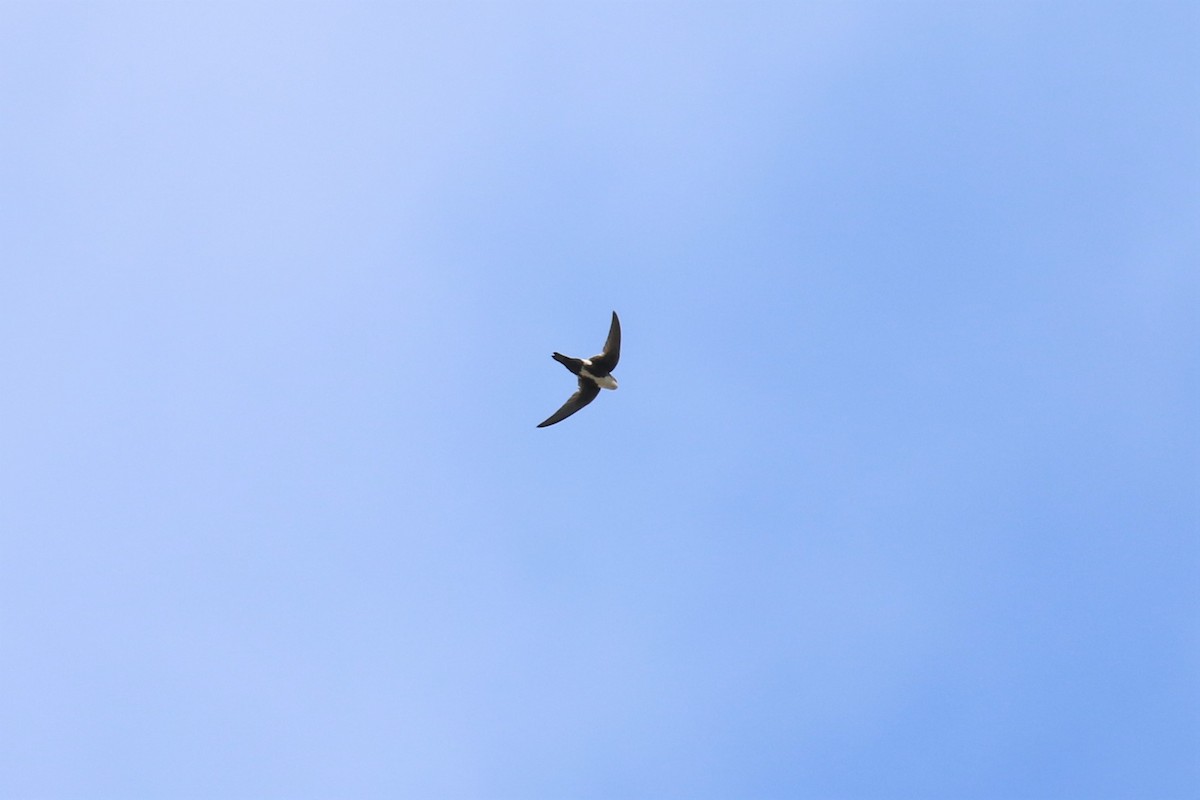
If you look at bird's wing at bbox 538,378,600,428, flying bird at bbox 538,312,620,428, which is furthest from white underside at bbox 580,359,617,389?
bird's wing at bbox 538,378,600,428

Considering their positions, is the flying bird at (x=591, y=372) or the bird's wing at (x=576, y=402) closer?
the flying bird at (x=591, y=372)

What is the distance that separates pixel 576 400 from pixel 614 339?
270 centimetres

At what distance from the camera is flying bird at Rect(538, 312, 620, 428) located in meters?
31.6

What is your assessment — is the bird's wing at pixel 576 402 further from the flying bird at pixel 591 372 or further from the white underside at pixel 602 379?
the white underside at pixel 602 379

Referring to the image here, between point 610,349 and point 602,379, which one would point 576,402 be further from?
point 610,349

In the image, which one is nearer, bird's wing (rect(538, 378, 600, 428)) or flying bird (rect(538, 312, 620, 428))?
flying bird (rect(538, 312, 620, 428))

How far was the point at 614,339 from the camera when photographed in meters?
31.7

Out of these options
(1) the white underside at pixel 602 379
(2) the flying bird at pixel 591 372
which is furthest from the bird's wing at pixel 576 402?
(1) the white underside at pixel 602 379

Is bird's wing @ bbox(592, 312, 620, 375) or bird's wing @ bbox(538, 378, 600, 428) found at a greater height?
bird's wing @ bbox(592, 312, 620, 375)

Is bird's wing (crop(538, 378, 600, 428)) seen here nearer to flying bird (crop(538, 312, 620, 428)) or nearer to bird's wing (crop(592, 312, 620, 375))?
flying bird (crop(538, 312, 620, 428))

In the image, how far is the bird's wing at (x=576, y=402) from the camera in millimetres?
32500

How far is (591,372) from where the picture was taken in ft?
105

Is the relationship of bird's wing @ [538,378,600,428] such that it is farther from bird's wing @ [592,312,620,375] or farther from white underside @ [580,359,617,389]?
bird's wing @ [592,312,620,375]

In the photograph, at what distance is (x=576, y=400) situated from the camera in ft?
107
